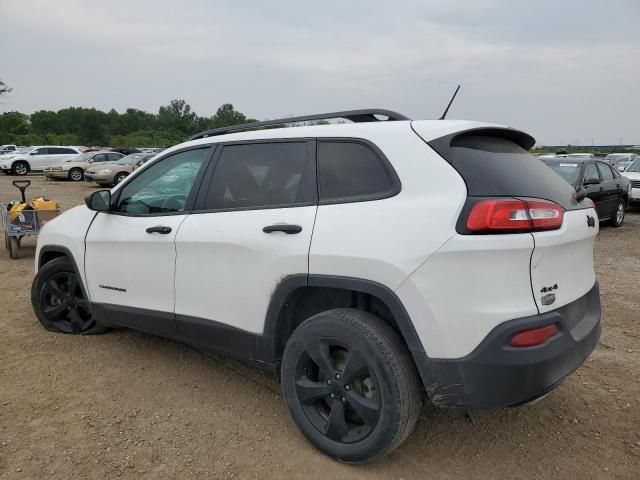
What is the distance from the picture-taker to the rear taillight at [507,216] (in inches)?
85.7

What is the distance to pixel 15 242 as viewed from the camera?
25.4 feet

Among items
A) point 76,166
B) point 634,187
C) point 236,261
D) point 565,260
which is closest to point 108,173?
point 76,166

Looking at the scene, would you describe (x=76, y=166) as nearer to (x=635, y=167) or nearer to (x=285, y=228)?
(x=635, y=167)

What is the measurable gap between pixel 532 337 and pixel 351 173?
1168mm

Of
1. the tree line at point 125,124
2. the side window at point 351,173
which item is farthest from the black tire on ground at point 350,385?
the tree line at point 125,124

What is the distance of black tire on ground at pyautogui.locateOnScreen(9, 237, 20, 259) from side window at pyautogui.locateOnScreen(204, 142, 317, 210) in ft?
18.6

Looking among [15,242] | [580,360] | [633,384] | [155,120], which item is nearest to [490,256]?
[580,360]

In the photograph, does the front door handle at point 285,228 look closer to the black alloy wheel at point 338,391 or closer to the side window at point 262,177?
the side window at point 262,177

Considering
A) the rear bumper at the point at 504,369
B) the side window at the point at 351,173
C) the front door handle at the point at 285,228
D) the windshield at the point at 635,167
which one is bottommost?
the rear bumper at the point at 504,369

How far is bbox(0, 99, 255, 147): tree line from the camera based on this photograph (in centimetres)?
8506

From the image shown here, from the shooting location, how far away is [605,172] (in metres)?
11.0

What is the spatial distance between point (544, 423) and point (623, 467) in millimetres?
478

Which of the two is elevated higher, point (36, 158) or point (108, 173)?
point (36, 158)

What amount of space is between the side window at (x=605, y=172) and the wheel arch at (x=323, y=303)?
9.95 meters
